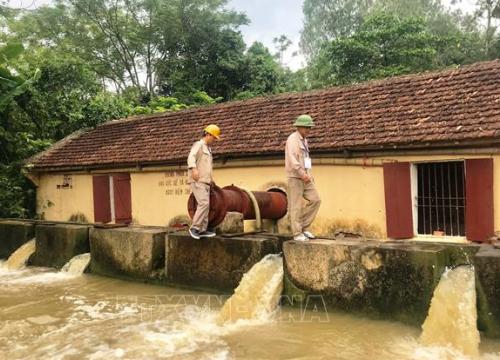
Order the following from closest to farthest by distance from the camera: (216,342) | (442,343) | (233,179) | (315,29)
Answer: (442,343) → (216,342) → (233,179) → (315,29)

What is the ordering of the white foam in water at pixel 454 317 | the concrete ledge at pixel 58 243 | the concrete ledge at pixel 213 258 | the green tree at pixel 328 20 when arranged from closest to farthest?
the white foam in water at pixel 454 317
the concrete ledge at pixel 213 258
the concrete ledge at pixel 58 243
the green tree at pixel 328 20

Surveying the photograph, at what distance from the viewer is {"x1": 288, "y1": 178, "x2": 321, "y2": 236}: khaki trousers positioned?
7012 millimetres

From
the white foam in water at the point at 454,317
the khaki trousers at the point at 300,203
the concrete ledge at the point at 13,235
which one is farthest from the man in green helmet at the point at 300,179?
the concrete ledge at the point at 13,235

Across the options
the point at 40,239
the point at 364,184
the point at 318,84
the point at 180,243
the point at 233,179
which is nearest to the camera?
the point at 180,243

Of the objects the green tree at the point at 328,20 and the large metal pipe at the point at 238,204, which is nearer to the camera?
the large metal pipe at the point at 238,204

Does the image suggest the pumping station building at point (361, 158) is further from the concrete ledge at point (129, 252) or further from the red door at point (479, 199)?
the concrete ledge at point (129, 252)

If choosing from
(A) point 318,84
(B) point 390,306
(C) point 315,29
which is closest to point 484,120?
(B) point 390,306

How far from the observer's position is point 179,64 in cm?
2564

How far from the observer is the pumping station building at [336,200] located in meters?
6.15

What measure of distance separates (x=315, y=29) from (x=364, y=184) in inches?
1287

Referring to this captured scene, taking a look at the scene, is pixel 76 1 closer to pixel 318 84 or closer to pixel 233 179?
pixel 318 84

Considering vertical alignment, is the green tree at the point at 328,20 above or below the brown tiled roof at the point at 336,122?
above

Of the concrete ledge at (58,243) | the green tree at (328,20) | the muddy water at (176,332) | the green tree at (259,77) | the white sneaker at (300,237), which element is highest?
the green tree at (328,20)

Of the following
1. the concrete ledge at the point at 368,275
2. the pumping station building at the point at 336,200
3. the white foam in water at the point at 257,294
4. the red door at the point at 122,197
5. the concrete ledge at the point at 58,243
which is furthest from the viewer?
the red door at the point at 122,197
